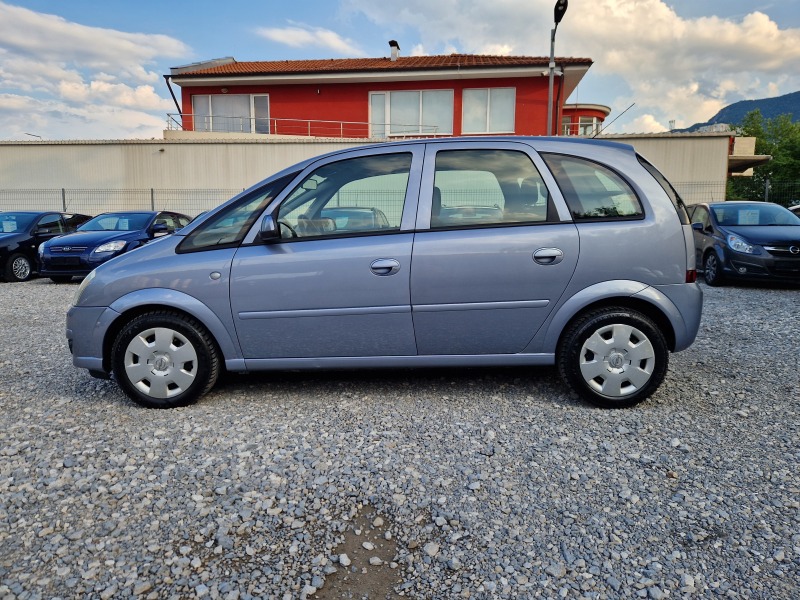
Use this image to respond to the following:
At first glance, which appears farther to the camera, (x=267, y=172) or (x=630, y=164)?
(x=267, y=172)

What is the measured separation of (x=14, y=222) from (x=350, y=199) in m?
11.2

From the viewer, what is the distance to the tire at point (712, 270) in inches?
373

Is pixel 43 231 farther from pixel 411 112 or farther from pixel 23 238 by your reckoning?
pixel 411 112

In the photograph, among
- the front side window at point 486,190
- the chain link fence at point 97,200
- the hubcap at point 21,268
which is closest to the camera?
the front side window at point 486,190

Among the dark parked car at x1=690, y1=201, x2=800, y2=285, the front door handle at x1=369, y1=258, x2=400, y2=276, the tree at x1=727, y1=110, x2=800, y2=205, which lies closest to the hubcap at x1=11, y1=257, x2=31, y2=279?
the front door handle at x1=369, y1=258, x2=400, y2=276

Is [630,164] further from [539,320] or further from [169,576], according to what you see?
[169,576]

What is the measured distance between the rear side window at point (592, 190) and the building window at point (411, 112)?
787 inches

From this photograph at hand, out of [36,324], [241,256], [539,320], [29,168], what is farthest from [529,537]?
[29,168]

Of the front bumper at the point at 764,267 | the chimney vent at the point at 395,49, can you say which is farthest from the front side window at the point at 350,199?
the chimney vent at the point at 395,49

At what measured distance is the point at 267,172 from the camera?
19656 millimetres

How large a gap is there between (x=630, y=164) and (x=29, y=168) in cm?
2298

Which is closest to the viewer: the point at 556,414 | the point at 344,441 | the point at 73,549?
the point at 73,549

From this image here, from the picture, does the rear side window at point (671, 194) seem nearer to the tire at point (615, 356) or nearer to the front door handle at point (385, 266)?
the tire at point (615, 356)

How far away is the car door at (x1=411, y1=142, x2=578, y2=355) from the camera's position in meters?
3.63
